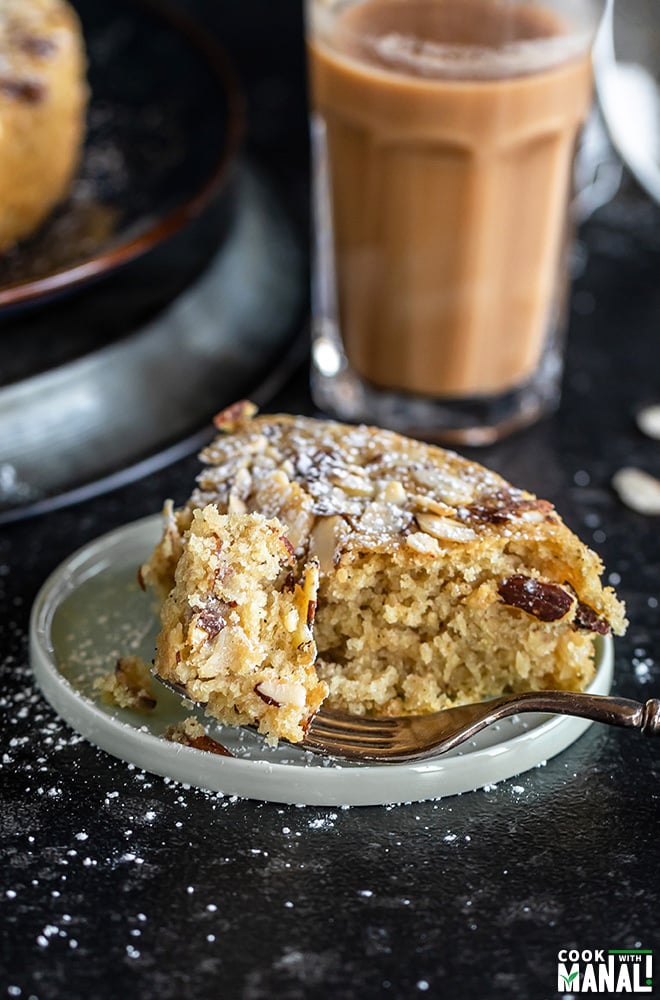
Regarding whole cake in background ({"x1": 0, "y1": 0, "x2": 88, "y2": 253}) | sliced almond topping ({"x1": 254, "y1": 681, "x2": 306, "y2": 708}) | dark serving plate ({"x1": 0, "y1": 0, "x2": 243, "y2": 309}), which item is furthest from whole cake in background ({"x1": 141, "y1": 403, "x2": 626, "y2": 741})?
whole cake in background ({"x1": 0, "y1": 0, "x2": 88, "y2": 253})

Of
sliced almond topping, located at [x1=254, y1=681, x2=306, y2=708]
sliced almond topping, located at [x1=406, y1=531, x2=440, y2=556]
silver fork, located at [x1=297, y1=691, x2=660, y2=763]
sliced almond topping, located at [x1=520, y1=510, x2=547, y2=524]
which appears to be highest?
sliced almond topping, located at [x1=406, y1=531, x2=440, y2=556]

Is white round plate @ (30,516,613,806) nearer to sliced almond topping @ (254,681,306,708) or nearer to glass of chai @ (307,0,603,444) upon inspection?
sliced almond topping @ (254,681,306,708)

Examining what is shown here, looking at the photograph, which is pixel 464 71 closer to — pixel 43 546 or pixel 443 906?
pixel 43 546

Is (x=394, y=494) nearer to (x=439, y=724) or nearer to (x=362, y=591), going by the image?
Result: (x=362, y=591)

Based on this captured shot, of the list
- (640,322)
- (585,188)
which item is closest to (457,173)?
(640,322)

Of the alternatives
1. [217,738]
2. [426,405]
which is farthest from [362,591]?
[426,405]

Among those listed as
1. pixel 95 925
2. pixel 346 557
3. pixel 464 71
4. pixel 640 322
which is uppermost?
pixel 464 71
